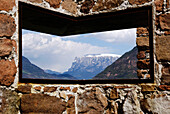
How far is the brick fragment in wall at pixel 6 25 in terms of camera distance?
6.28 feet

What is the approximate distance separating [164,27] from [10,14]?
1291 mm

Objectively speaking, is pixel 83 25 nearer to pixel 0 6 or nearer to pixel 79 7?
pixel 79 7

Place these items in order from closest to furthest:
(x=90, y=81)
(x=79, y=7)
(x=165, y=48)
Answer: (x=165, y=48)
(x=90, y=81)
(x=79, y=7)

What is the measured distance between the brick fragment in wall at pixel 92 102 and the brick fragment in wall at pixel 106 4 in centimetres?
78

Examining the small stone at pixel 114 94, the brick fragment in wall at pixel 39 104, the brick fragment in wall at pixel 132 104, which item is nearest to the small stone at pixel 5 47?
the brick fragment in wall at pixel 39 104

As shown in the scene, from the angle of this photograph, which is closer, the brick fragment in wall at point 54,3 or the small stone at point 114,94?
the small stone at point 114,94

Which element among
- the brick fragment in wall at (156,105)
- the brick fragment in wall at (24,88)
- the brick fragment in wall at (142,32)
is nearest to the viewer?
the brick fragment in wall at (156,105)

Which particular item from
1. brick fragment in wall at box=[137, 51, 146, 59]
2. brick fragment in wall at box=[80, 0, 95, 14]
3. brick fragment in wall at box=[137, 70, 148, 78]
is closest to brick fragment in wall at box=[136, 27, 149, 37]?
brick fragment in wall at box=[137, 51, 146, 59]

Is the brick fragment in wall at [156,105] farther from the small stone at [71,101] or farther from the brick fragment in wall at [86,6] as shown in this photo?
the brick fragment in wall at [86,6]

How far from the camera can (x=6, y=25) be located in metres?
1.93

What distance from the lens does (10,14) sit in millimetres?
1965

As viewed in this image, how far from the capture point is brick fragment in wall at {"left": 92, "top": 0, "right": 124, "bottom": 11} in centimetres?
216

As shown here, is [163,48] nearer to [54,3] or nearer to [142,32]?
[54,3]

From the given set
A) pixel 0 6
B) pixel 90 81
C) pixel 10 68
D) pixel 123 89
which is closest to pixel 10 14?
pixel 0 6
